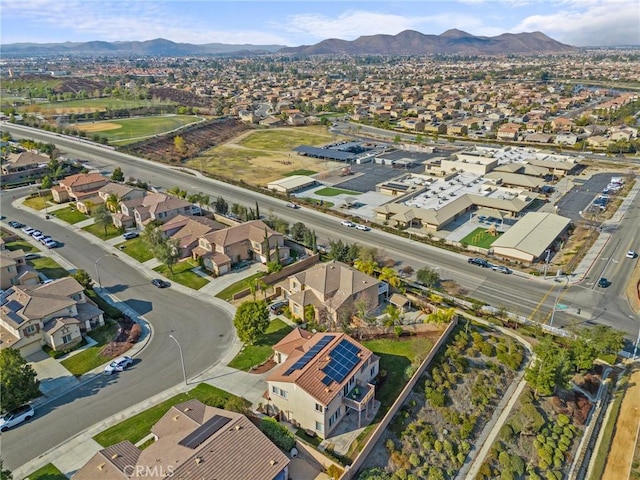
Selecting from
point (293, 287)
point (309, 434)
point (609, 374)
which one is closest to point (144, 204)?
point (293, 287)

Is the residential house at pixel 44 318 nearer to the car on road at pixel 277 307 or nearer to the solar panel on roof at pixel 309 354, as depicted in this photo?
the car on road at pixel 277 307

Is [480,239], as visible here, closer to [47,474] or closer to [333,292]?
[333,292]

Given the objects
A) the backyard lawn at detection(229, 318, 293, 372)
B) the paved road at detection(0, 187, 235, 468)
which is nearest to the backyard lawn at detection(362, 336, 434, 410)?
the backyard lawn at detection(229, 318, 293, 372)

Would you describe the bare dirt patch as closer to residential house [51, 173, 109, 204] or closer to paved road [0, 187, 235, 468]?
residential house [51, 173, 109, 204]

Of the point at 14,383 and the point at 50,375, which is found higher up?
the point at 14,383

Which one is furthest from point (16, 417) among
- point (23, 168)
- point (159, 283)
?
point (23, 168)

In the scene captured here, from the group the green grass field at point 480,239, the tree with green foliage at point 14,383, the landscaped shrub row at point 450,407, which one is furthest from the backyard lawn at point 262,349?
the green grass field at point 480,239
